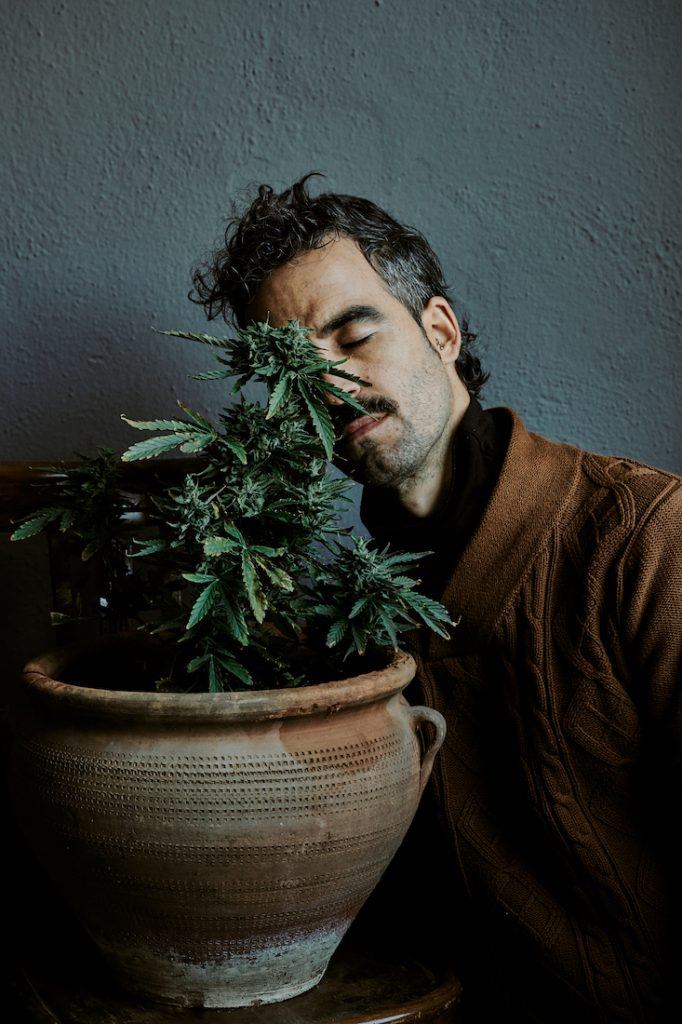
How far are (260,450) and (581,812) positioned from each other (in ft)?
2.03

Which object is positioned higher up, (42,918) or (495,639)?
(495,639)

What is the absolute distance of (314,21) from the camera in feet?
5.17

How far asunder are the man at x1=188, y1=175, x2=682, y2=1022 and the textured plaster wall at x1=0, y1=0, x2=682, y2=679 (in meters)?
0.36

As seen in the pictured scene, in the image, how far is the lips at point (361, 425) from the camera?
1.30m

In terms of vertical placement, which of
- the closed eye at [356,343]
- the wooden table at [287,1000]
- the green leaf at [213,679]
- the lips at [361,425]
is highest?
the closed eye at [356,343]

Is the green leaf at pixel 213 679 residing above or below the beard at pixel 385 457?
below

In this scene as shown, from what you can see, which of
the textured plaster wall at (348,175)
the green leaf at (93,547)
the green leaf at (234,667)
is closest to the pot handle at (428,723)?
the green leaf at (234,667)

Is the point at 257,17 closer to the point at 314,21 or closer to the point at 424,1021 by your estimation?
the point at 314,21

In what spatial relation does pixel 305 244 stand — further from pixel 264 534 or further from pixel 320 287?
pixel 264 534

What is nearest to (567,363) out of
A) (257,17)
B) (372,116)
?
(372,116)

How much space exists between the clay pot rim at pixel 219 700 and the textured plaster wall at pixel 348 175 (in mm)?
756

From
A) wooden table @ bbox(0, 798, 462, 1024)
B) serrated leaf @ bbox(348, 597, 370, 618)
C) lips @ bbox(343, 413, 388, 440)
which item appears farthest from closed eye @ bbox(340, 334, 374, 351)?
wooden table @ bbox(0, 798, 462, 1024)

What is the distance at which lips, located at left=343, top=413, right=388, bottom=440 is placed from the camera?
1301mm

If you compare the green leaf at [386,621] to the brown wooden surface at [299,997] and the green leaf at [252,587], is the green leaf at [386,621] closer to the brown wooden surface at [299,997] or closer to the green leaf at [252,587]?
the green leaf at [252,587]
